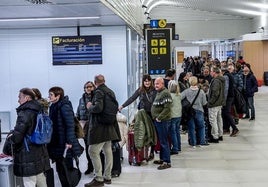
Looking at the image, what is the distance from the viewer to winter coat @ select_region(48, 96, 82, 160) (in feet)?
19.4

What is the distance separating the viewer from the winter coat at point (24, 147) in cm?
500

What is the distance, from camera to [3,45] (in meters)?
11.1

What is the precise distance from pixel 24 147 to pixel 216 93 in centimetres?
546

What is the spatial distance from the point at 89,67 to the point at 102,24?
1.13 metres

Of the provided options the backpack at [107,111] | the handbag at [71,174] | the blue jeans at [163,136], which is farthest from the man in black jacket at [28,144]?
the blue jeans at [163,136]

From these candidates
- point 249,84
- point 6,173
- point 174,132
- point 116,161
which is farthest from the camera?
point 249,84

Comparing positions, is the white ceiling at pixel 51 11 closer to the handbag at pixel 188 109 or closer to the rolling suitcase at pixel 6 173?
the handbag at pixel 188 109

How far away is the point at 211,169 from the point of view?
7.71 m

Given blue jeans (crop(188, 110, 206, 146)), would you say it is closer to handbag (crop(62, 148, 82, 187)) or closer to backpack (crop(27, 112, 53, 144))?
handbag (crop(62, 148, 82, 187))

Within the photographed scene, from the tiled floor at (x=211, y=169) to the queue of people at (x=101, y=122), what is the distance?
271 millimetres

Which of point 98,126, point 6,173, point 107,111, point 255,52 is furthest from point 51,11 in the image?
point 255,52

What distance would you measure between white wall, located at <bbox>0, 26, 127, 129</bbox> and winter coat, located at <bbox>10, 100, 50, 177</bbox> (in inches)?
227

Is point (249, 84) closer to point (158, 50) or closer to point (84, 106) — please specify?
point (158, 50)

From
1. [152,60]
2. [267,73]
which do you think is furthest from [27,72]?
[267,73]
